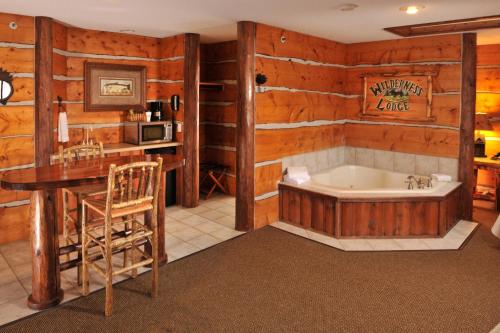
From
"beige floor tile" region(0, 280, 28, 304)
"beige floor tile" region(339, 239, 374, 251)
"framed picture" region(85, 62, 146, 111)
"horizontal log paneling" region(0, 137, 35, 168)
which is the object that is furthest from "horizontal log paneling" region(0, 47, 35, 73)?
"beige floor tile" region(339, 239, 374, 251)

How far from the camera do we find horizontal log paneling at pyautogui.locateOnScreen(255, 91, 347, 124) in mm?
5117

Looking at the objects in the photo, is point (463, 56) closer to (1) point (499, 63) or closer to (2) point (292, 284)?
(1) point (499, 63)

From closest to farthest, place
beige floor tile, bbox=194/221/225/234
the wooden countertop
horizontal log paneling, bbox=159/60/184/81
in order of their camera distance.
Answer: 1. beige floor tile, bbox=194/221/225/234
2. the wooden countertop
3. horizontal log paneling, bbox=159/60/184/81

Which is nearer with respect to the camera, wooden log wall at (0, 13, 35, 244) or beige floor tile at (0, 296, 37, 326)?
beige floor tile at (0, 296, 37, 326)

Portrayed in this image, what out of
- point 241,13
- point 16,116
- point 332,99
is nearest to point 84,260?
point 16,116

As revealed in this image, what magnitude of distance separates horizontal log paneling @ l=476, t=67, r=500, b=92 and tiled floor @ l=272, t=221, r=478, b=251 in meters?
2.55

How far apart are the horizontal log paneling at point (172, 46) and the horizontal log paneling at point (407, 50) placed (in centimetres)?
264

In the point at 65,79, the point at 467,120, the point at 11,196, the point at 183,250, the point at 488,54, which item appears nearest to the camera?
the point at 183,250

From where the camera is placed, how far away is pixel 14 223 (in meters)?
4.63

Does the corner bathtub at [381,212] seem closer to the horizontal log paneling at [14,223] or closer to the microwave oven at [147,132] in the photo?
the microwave oven at [147,132]

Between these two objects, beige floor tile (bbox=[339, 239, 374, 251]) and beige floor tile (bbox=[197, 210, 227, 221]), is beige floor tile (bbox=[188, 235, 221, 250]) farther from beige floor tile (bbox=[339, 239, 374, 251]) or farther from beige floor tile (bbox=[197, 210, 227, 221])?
beige floor tile (bbox=[339, 239, 374, 251])

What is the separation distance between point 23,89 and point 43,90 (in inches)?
8.0

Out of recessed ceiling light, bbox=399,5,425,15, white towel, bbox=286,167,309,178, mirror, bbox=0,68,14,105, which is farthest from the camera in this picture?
white towel, bbox=286,167,309,178

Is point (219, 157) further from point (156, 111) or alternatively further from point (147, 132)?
point (147, 132)
